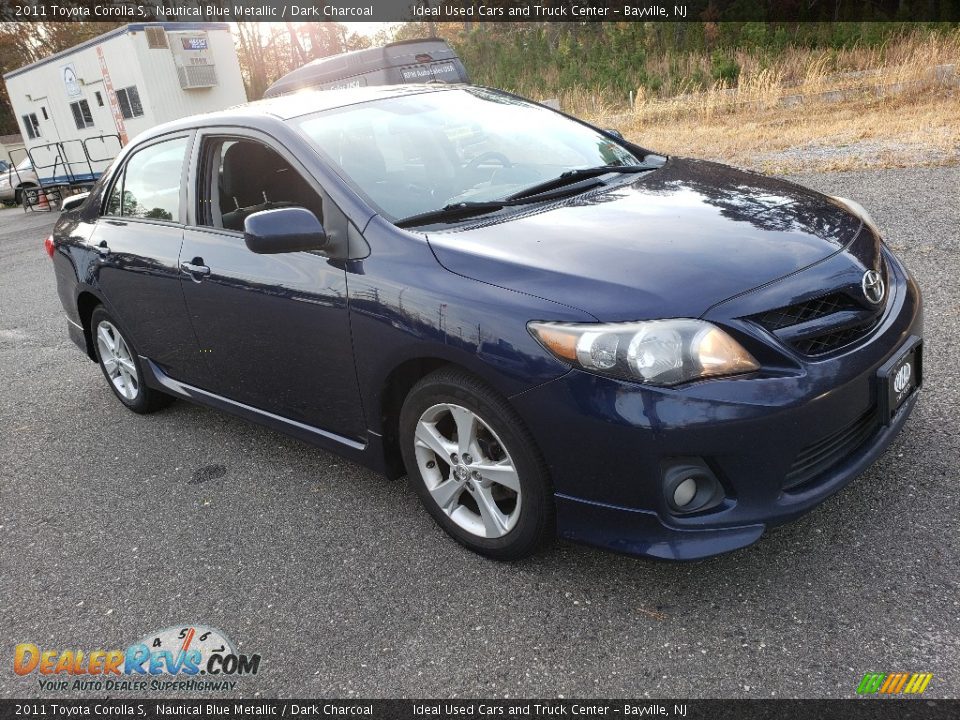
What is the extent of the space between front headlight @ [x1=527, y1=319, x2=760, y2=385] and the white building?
51.3 feet

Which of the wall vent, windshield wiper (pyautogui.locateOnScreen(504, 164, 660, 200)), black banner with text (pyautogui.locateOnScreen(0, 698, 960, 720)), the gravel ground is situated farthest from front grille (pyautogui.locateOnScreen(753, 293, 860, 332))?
the wall vent

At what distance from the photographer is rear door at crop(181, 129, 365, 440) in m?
3.04

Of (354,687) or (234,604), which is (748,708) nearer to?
(354,687)

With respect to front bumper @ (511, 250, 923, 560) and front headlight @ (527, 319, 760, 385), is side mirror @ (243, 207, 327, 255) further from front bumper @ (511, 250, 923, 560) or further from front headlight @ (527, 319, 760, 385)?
front headlight @ (527, 319, 760, 385)

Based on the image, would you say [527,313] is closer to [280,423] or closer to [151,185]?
[280,423]

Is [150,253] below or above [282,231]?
below

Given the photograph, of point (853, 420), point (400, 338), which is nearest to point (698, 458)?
point (853, 420)

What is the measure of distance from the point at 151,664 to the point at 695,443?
194cm

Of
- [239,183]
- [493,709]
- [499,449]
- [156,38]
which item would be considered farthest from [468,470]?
[156,38]

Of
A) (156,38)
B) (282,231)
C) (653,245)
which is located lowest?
(653,245)

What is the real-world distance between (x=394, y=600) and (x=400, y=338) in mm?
919

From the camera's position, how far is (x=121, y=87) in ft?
57.1

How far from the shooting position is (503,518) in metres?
2.73

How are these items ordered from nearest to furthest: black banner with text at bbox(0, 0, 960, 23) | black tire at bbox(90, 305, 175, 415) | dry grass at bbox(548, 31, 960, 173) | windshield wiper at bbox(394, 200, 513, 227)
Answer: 1. windshield wiper at bbox(394, 200, 513, 227)
2. black tire at bbox(90, 305, 175, 415)
3. dry grass at bbox(548, 31, 960, 173)
4. black banner with text at bbox(0, 0, 960, 23)
